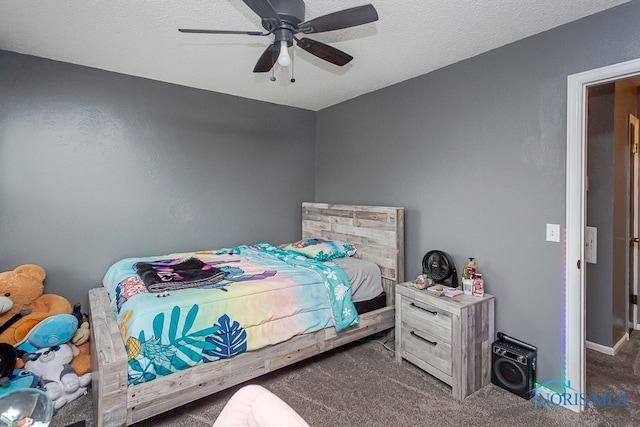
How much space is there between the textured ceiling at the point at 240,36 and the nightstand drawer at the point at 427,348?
85.5 inches

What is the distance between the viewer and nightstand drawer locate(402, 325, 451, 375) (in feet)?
7.54

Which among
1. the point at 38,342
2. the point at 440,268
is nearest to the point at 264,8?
the point at 440,268

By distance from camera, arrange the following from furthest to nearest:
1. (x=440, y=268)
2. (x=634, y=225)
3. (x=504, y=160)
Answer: (x=634, y=225)
(x=440, y=268)
(x=504, y=160)

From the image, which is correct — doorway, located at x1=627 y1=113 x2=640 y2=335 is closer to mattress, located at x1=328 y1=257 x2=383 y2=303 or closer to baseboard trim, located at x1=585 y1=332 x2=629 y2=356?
baseboard trim, located at x1=585 y1=332 x2=629 y2=356

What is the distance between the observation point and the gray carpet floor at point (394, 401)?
6.54 ft

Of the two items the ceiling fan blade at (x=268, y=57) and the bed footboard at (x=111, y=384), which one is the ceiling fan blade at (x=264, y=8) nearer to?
the ceiling fan blade at (x=268, y=57)

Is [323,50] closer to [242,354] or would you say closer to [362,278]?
[362,278]

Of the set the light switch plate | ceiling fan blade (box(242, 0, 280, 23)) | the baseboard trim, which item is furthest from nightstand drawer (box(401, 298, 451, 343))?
ceiling fan blade (box(242, 0, 280, 23))

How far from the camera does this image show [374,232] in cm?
316

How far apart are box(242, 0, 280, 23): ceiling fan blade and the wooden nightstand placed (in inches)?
82.6

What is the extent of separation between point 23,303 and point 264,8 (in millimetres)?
2734

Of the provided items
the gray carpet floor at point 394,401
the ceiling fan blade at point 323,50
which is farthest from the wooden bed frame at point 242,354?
the ceiling fan blade at point 323,50

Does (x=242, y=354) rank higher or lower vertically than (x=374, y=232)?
lower

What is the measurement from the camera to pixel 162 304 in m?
1.93
